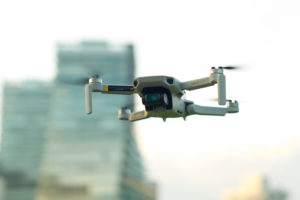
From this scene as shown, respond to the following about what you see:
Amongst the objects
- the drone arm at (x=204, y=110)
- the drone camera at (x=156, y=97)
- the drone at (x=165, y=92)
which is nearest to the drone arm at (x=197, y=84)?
the drone at (x=165, y=92)

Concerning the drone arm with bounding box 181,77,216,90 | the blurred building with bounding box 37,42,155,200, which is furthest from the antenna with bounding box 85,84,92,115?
the blurred building with bounding box 37,42,155,200

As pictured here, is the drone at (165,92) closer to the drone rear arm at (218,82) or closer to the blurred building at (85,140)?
the drone rear arm at (218,82)

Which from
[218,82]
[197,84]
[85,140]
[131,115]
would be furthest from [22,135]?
[218,82]

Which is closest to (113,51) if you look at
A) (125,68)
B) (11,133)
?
(125,68)

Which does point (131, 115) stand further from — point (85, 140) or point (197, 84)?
point (85, 140)

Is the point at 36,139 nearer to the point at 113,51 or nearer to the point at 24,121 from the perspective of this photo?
the point at 24,121

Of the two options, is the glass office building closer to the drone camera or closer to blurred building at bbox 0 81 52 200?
blurred building at bbox 0 81 52 200
